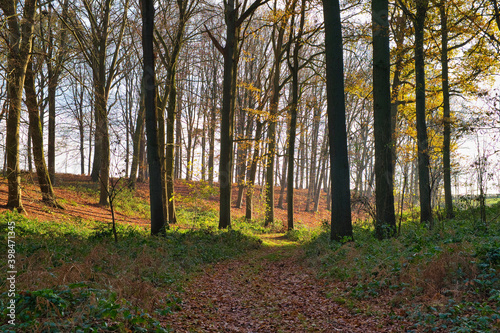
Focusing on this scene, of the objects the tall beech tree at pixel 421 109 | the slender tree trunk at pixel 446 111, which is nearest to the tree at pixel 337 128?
the tall beech tree at pixel 421 109

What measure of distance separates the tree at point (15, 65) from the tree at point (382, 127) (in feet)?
35.5

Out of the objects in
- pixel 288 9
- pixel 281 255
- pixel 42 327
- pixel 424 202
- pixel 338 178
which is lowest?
pixel 281 255

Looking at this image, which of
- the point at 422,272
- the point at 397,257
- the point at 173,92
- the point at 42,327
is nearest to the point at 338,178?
the point at 397,257

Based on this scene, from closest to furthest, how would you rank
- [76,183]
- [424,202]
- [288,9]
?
[424,202] → [288,9] → [76,183]

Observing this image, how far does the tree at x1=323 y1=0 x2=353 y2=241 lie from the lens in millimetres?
8773

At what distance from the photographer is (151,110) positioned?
962cm

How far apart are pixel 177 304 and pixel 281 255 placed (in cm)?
575

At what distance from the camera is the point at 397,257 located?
595 centimetres

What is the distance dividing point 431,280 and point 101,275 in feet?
16.4

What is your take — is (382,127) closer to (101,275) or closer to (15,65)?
(101,275)

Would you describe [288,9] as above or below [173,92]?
above

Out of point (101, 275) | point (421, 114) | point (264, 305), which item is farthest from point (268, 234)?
point (101, 275)

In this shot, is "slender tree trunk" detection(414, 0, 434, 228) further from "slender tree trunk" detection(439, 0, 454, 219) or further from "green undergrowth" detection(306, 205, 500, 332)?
"green undergrowth" detection(306, 205, 500, 332)

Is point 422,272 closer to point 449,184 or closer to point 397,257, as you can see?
point 397,257
